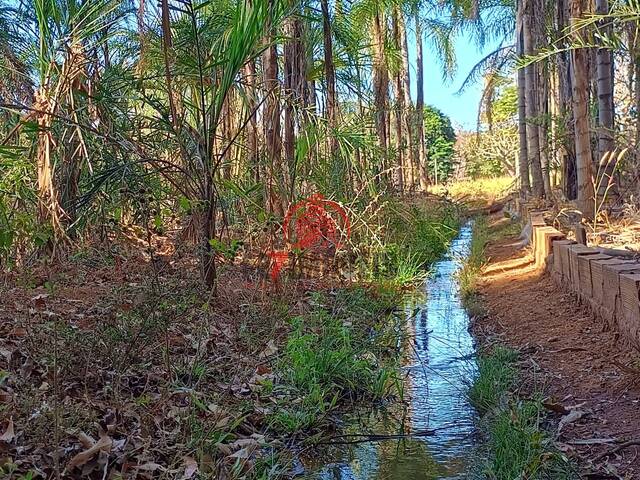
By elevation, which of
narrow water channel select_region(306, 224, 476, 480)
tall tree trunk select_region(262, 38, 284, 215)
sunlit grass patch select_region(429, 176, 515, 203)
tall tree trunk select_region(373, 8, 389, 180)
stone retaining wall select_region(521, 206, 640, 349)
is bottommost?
narrow water channel select_region(306, 224, 476, 480)

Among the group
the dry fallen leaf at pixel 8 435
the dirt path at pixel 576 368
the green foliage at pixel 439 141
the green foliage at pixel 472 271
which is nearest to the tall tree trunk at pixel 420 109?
the green foliage at pixel 439 141

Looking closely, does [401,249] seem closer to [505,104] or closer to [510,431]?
[510,431]

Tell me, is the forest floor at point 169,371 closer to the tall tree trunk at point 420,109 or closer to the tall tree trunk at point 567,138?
the tall tree trunk at point 567,138

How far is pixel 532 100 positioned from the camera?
42.2 feet

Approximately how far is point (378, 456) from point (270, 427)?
0.60m

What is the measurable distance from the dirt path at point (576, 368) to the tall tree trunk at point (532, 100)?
581cm

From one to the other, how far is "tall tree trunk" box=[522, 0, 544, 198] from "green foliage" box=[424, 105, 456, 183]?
66.1 feet

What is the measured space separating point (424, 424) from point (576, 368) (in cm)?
101

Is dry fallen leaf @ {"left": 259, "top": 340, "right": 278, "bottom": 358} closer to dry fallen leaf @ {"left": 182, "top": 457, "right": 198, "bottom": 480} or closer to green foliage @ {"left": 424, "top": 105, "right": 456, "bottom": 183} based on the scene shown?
dry fallen leaf @ {"left": 182, "top": 457, "right": 198, "bottom": 480}

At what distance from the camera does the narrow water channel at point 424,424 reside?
3.34 m

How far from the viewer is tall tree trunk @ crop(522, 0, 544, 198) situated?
12.0 meters

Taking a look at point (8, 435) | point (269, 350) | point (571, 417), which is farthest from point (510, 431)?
point (8, 435)

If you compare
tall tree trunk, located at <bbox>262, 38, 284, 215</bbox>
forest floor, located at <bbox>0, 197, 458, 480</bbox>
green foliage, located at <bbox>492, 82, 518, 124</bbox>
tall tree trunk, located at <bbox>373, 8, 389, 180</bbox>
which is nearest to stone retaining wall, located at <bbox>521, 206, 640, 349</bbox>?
forest floor, located at <bbox>0, 197, 458, 480</bbox>

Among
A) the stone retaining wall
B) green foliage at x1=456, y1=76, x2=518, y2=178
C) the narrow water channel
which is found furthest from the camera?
green foliage at x1=456, y1=76, x2=518, y2=178
